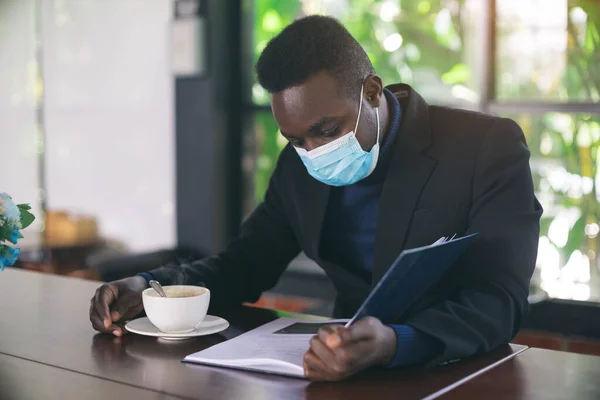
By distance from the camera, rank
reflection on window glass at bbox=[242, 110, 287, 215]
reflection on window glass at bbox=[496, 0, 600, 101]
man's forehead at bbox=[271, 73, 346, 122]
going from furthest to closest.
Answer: reflection on window glass at bbox=[242, 110, 287, 215], reflection on window glass at bbox=[496, 0, 600, 101], man's forehead at bbox=[271, 73, 346, 122]

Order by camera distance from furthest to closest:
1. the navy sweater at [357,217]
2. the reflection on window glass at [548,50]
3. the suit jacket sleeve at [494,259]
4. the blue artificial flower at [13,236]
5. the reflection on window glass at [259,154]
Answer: the reflection on window glass at [259,154] → the reflection on window glass at [548,50] → the navy sweater at [357,217] → the blue artificial flower at [13,236] → the suit jacket sleeve at [494,259]

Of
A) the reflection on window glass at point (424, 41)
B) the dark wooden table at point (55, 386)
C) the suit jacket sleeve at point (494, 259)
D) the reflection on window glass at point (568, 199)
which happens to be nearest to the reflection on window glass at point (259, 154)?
the reflection on window glass at point (424, 41)

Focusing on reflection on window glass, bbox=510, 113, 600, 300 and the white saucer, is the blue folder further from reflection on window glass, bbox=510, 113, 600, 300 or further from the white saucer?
reflection on window glass, bbox=510, 113, 600, 300

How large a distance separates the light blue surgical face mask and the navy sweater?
2.3 inches

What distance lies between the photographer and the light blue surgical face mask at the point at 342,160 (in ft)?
5.68

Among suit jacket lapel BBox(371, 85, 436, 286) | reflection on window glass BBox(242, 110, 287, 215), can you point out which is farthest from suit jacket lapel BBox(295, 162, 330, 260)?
reflection on window glass BBox(242, 110, 287, 215)

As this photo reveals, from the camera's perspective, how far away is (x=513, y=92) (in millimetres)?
3422

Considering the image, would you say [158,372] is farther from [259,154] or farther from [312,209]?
[259,154]

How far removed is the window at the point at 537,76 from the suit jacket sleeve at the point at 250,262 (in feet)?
4.77

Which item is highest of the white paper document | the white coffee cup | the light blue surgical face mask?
the light blue surgical face mask

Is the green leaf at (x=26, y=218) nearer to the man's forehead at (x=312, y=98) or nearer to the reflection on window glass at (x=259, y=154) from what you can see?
the man's forehead at (x=312, y=98)

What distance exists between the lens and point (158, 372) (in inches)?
51.6

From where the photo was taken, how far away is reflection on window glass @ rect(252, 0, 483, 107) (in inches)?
138

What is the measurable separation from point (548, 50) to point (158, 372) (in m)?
2.51
